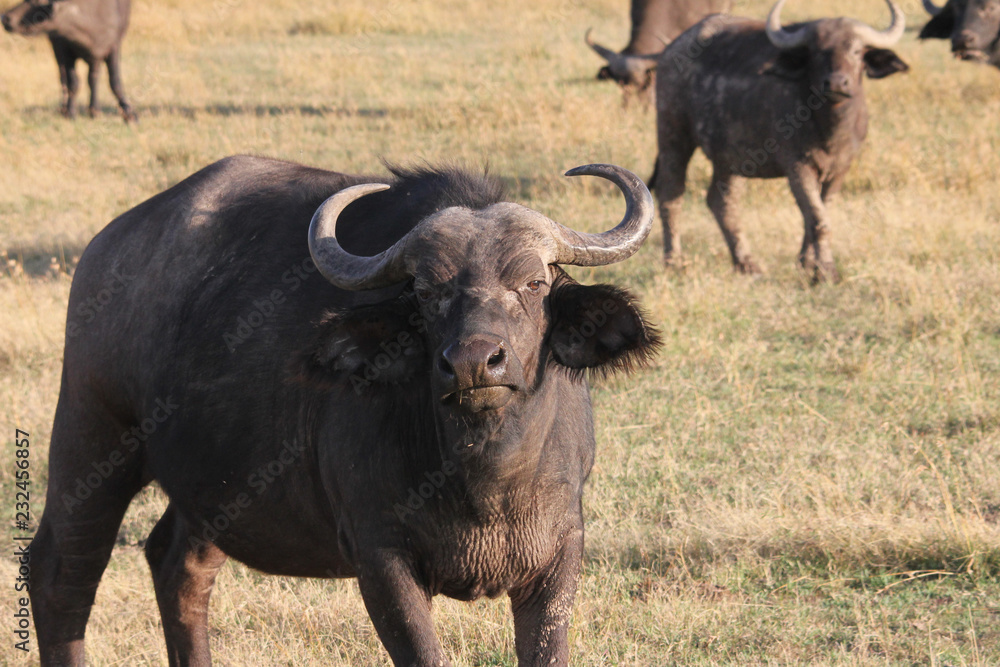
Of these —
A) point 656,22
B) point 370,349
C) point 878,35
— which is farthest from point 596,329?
point 656,22

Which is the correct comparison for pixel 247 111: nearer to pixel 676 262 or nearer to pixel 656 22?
pixel 656 22

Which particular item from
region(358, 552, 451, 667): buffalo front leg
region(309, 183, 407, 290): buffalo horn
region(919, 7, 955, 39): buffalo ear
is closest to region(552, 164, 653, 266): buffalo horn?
region(309, 183, 407, 290): buffalo horn

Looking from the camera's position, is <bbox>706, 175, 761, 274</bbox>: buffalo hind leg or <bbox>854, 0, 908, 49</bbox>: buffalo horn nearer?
<bbox>854, 0, 908, 49</bbox>: buffalo horn

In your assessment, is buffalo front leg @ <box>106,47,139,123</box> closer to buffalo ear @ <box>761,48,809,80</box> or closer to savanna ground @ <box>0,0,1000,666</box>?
savanna ground @ <box>0,0,1000,666</box>

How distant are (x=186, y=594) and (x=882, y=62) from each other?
22.8ft

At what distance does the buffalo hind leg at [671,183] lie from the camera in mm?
Result: 9516

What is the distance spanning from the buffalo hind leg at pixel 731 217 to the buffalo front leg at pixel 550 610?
6011mm

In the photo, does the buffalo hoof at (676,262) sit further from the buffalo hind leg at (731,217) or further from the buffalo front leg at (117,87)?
the buffalo front leg at (117,87)

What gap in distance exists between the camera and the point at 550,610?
331 centimetres

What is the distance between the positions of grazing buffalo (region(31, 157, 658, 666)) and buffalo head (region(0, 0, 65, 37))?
40.3 feet

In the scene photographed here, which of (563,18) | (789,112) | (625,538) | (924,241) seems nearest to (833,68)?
(789,112)

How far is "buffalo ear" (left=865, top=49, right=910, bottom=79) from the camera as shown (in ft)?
29.0

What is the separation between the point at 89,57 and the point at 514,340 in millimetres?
14565

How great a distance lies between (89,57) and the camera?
15.9 meters
